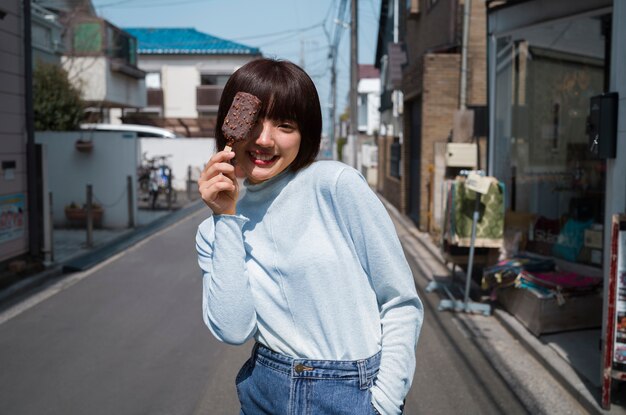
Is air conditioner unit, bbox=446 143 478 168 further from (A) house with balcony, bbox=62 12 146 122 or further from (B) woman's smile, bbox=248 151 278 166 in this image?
(A) house with balcony, bbox=62 12 146 122

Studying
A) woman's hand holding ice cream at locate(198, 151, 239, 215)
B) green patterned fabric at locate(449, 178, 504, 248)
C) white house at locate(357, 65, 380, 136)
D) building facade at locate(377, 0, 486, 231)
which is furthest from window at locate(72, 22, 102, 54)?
white house at locate(357, 65, 380, 136)

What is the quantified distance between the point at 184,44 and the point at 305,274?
41421 millimetres

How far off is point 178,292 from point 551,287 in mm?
4793

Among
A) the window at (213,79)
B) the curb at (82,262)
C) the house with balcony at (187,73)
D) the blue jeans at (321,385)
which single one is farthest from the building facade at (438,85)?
the window at (213,79)

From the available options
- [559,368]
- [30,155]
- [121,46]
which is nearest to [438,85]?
[30,155]

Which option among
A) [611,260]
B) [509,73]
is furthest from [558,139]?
[611,260]

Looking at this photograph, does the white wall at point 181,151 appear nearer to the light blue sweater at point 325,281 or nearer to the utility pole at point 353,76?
the utility pole at point 353,76

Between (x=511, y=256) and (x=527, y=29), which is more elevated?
(x=527, y=29)

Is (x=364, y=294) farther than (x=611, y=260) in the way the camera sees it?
No

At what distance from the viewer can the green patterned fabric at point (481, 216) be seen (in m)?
7.47

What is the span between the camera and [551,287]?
21.5 ft

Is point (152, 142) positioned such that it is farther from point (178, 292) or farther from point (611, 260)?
point (611, 260)

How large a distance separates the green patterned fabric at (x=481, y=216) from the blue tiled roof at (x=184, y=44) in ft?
112

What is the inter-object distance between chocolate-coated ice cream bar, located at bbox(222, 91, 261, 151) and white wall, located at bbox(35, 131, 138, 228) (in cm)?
1415
